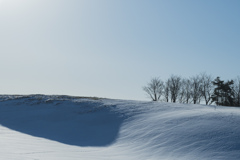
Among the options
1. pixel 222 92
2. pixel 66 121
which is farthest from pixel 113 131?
pixel 222 92

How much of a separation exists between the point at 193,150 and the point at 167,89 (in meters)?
53.1

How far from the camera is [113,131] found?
1686cm

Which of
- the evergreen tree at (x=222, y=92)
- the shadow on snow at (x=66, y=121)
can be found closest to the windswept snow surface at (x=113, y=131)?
the shadow on snow at (x=66, y=121)

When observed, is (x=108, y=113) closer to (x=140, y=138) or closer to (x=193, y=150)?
(x=140, y=138)

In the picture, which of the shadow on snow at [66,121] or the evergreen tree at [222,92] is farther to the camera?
the evergreen tree at [222,92]

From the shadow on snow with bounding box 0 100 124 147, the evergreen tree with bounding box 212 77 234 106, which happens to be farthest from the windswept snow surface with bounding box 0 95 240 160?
the evergreen tree with bounding box 212 77 234 106

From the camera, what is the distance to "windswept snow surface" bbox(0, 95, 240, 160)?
10844mm

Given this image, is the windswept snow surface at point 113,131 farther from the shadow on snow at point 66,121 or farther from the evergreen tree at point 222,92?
the evergreen tree at point 222,92

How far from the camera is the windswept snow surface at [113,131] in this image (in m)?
10.8

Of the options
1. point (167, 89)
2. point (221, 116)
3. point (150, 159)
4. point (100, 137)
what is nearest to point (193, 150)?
point (150, 159)

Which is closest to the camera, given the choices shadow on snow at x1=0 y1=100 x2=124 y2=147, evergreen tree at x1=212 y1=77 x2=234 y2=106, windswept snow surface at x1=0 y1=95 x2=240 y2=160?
windswept snow surface at x1=0 y1=95 x2=240 y2=160

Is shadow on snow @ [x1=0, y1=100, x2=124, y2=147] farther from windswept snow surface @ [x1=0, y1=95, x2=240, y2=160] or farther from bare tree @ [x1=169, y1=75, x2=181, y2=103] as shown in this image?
bare tree @ [x1=169, y1=75, x2=181, y2=103]

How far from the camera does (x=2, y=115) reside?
2361 cm

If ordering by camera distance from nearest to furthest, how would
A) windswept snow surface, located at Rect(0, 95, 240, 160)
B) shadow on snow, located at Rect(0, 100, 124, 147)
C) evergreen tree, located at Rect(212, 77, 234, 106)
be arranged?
windswept snow surface, located at Rect(0, 95, 240, 160) < shadow on snow, located at Rect(0, 100, 124, 147) < evergreen tree, located at Rect(212, 77, 234, 106)
